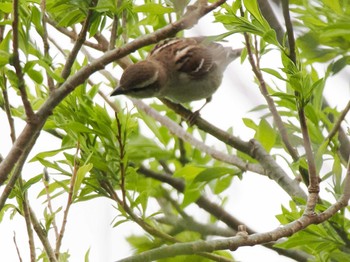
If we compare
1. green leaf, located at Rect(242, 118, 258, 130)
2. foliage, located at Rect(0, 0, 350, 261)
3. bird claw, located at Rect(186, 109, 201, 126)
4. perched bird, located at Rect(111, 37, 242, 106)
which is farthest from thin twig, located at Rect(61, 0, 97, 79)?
perched bird, located at Rect(111, 37, 242, 106)

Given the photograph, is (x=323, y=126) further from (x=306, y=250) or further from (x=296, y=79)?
(x=296, y=79)

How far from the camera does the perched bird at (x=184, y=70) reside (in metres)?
4.16

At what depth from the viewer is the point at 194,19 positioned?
1.92 meters

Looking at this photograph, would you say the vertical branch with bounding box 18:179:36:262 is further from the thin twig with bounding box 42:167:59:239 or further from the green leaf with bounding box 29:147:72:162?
the green leaf with bounding box 29:147:72:162

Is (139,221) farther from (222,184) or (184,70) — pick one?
(184,70)

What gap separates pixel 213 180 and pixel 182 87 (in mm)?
1437

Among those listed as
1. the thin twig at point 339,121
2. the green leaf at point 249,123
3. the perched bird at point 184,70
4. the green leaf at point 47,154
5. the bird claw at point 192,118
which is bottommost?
the thin twig at point 339,121

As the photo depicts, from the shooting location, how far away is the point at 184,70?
4.86 m

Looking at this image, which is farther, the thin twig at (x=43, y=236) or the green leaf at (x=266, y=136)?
the green leaf at (x=266, y=136)

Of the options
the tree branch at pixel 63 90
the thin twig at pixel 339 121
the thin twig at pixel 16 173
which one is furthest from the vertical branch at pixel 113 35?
the thin twig at pixel 339 121

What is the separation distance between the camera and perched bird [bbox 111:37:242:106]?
4160mm

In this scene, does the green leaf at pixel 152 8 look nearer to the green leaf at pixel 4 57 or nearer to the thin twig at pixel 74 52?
the thin twig at pixel 74 52

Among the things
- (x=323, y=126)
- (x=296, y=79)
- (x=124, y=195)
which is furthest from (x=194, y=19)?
(x=323, y=126)

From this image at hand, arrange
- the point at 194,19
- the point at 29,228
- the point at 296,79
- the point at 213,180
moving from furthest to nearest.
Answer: the point at 213,180, the point at 29,228, the point at 296,79, the point at 194,19
